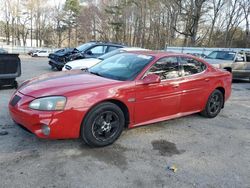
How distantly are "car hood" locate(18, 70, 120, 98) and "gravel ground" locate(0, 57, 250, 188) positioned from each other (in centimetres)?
81

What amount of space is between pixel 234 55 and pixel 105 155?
402 inches

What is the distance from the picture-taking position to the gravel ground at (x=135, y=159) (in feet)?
9.39

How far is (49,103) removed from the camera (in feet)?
10.7

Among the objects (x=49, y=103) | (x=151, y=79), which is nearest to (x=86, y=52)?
(x=151, y=79)

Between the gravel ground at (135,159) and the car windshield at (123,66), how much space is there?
1.03 metres

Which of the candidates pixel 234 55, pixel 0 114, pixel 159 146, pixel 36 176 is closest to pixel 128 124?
pixel 159 146

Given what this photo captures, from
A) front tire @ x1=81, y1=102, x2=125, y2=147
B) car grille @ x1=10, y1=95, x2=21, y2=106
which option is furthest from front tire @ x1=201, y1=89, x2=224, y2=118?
car grille @ x1=10, y1=95, x2=21, y2=106

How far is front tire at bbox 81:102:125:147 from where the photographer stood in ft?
11.5

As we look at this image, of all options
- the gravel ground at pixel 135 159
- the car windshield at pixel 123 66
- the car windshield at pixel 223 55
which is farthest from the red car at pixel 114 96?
the car windshield at pixel 223 55

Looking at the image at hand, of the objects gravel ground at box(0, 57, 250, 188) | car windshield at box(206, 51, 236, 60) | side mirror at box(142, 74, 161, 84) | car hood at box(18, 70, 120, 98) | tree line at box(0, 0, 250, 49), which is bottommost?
gravel ground at box(0, 57, 250, 188)

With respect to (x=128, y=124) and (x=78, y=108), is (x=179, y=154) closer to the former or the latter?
(x=128, y=124)

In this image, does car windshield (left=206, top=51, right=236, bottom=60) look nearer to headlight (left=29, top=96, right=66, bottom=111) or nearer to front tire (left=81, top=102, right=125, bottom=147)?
front tire (left=81, top=102, right=125, bottom=147)

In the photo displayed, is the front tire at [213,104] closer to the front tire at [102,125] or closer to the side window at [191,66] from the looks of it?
the side window at [191,66]

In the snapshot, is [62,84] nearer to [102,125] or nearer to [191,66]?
[102,125]
